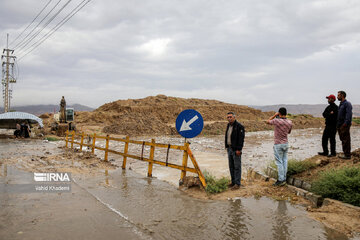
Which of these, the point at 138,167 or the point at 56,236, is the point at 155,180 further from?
the point at 56,236

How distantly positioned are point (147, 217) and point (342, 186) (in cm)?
370

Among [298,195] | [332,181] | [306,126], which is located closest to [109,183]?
[298,195]

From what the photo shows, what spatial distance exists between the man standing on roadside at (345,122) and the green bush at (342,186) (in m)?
1.91

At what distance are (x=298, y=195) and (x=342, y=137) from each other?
2601 millimetres

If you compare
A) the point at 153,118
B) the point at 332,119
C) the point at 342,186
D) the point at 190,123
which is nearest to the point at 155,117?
the point at 153,118

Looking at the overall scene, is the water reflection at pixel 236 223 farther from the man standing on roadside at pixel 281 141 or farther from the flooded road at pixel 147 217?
the man standing on roadside at pixel 281 141

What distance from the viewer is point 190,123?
664 centimetres

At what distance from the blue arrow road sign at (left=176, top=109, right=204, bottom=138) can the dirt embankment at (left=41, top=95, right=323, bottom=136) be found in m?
26.8

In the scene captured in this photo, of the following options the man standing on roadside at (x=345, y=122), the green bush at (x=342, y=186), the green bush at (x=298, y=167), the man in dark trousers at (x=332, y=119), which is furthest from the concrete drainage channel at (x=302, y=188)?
the man in dark trousers at (x=332, y=119)

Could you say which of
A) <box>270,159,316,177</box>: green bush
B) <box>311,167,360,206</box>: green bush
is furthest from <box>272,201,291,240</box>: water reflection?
<box>270,159,316,177</box>: green bush

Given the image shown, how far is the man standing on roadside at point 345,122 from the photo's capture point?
722 cm

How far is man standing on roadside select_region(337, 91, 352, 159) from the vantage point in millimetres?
7223

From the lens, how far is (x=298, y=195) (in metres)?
5.97

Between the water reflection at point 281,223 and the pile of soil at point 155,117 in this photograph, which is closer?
the water reflection at point 281,223
